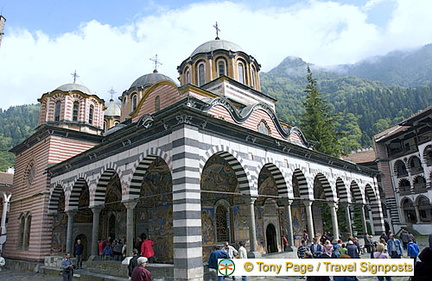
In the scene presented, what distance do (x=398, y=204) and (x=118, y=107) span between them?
27242mm

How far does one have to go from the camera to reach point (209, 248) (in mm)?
13125

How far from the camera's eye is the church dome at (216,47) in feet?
60.3

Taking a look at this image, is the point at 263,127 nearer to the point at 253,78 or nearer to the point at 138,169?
the point at 253,78

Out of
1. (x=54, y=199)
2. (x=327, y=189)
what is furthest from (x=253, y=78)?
(x=54, y=199)

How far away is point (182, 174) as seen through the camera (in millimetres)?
8828

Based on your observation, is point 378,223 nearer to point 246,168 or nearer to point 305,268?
point 246,168

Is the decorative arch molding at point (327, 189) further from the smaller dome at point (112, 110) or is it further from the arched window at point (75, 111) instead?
the smaller dome at point (112, 110)

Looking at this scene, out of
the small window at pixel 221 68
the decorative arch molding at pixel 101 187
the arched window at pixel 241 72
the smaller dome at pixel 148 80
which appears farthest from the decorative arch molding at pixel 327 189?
the smaller dome at pixel 148 80

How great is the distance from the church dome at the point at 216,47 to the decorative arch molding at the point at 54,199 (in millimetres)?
10370

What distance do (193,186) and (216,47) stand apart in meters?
11.7

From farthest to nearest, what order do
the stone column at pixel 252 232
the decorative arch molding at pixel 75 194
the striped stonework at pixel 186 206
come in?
the decorative arch molding at pixel 75 194 < the stone column at pixel 252 232 < the striped stonework at pixel 186 206

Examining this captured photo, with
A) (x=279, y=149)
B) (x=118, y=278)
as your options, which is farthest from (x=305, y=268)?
(x=279, y=149)

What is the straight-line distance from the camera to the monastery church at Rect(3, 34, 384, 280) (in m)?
9.46

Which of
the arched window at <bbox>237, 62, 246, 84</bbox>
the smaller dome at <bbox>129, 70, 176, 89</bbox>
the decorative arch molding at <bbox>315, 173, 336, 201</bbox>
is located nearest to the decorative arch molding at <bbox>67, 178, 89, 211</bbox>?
the smaller dome at <bbox>129, 70, 176, 89</bbox>
